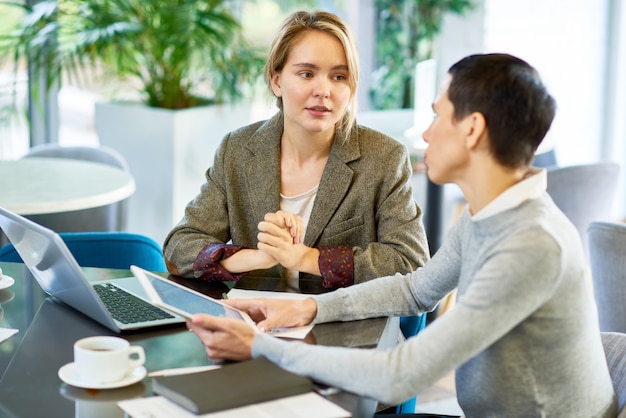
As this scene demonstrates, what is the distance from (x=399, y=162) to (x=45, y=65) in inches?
99.1

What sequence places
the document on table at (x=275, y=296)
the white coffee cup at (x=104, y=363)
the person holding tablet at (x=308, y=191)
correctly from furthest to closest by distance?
1. the person holding tablet at (x=308, y=191)
2. the document on table at (x=275, y=296)
3. the white coffee cup at (x=104, y=363)

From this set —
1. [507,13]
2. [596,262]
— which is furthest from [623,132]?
[596,262]

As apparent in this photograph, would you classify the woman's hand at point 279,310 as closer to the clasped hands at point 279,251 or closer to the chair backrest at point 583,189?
the clasped hands at point 279,251

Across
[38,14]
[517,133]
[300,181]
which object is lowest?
[300,181]

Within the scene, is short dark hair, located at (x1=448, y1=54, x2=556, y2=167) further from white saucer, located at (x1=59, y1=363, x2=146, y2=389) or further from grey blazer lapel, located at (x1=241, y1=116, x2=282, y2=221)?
grey blazer lapel, located at (x1=241, y1=116, x2=282, y2=221)

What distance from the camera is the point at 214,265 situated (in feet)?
6.93

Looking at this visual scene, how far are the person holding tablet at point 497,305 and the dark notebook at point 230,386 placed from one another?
4 centimetres

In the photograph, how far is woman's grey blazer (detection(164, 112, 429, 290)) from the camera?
2152 millimetres

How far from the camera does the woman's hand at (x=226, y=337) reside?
1530mm

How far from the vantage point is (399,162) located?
2.27 metres

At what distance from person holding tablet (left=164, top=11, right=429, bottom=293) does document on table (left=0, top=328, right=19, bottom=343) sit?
0.50 meters

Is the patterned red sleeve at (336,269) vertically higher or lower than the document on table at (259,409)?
higher

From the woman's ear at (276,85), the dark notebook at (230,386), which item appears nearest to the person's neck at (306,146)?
the woman's ear at (276,85)

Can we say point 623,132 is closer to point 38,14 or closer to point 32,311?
point 38,14
